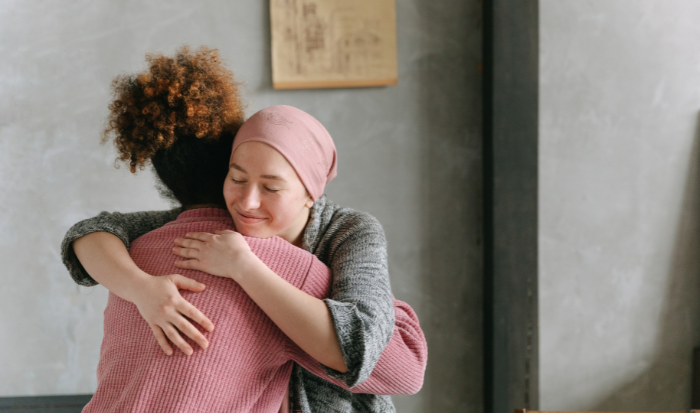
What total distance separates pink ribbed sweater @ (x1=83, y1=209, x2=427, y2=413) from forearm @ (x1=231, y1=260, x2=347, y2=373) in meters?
0.05

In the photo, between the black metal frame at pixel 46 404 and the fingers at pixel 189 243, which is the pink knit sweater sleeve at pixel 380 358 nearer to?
the fingers at pixel 189 243

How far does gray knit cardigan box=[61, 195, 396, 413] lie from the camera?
0.73 meters

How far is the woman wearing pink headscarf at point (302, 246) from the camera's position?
0.72 meters

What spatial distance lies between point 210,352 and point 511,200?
1245 mm

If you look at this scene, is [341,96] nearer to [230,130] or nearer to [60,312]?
[230,130]

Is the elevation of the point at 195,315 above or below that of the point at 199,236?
below

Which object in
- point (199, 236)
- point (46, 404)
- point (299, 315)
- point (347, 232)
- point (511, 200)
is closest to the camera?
point (299, 315)

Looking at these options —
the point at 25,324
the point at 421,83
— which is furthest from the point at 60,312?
the point at 421,83

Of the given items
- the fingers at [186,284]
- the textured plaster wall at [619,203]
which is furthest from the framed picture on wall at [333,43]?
the fingers at [186,284]

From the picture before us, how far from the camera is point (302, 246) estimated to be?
0.98 m

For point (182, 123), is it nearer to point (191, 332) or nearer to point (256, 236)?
point (256, 236)

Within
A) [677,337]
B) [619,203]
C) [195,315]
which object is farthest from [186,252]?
[677,337]

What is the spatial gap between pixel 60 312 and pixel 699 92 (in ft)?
8.58

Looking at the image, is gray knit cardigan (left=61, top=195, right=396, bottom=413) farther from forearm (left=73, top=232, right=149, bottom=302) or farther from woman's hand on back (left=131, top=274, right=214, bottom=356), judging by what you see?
woman's hand on back (left=131, top=274, right=214, bottom=356)
